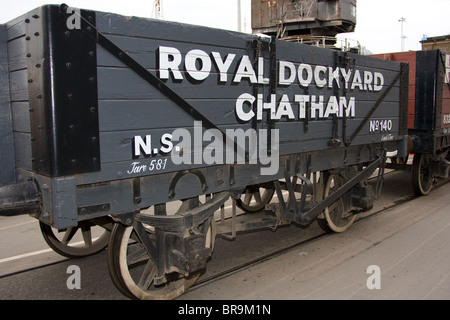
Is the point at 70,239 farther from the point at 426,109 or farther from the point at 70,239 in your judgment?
the point at 426,109

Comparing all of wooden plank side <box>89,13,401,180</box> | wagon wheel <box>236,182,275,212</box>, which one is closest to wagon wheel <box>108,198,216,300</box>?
wooden plank side <box>89,13,401,180</box>

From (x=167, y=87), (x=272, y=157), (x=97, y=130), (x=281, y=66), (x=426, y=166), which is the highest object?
(x=281, y=66)

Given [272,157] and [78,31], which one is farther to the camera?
[272,157]

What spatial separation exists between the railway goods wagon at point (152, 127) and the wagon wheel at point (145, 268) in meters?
0.01

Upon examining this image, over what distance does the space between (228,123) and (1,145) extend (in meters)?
2.08

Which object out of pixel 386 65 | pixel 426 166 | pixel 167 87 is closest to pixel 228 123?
pixel 167 87

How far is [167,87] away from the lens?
3.46m

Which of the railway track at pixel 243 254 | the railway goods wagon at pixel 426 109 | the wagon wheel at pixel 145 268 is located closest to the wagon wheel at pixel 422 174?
the railway goods wagon at pixel 426 109

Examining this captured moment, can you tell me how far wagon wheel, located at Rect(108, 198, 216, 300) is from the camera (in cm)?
377

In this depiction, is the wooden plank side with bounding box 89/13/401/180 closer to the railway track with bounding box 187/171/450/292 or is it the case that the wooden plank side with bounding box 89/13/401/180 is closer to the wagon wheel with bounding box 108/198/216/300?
the wagon wheel with bounding box 108/198/216/300

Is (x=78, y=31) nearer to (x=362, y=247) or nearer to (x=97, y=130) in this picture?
(x=97, y=130)

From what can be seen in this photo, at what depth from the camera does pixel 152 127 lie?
135 inches

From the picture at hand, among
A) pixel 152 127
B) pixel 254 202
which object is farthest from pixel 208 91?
pixel 254 202

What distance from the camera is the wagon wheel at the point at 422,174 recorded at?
8.70 meters
